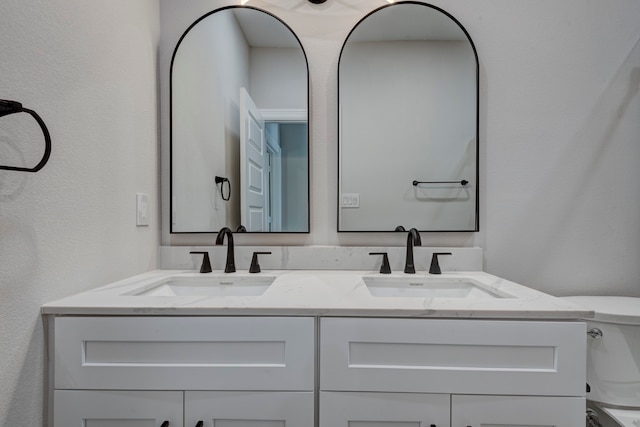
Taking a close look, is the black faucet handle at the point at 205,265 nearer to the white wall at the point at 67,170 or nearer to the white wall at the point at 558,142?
the white wall at the point at 67,170

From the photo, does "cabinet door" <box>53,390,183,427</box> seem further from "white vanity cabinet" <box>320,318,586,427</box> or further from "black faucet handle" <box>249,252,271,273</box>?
"black faucet handle" <box>249,252,271,273</box>

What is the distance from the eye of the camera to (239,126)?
1.45m

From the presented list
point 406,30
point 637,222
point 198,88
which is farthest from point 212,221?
point 637,222

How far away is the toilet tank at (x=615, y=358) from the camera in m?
1.11

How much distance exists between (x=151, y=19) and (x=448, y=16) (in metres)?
1.27

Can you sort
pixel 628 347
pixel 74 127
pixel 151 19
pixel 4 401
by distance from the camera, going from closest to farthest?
pixel 4 401 < pixel 74 127 < pixel 628 347 < pixel 151 19

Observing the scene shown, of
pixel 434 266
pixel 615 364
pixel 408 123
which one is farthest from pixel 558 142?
pixel 615 364

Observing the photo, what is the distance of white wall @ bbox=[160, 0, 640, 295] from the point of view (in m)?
1.40

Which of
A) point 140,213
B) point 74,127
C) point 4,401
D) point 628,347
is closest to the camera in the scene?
point 4,401

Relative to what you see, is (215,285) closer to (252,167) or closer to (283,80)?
(252,167)

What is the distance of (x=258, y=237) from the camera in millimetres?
1473

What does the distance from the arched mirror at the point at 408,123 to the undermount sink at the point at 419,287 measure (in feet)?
0.83

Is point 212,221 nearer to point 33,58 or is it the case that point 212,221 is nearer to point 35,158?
point 35,158

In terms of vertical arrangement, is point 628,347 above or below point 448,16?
below
